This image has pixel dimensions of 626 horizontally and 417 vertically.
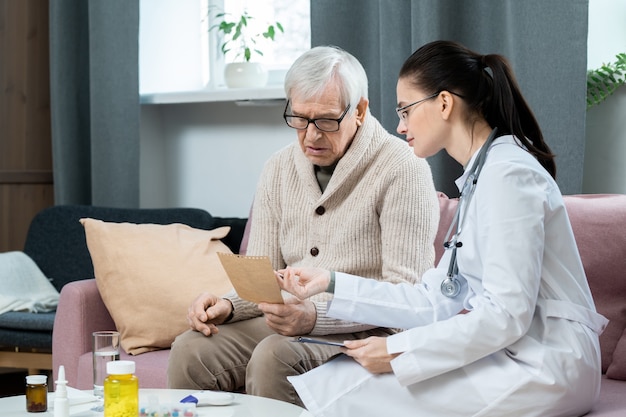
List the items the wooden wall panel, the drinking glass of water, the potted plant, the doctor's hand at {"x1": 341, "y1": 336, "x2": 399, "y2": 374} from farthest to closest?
1. the wooden wall panel
2. the potted plant
3. the drinking glass of water
4. the doctor's hand at {"x1": 341, "y1": 336, "x2": 399, "y2": 374}

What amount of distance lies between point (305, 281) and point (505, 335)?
0.46 meters

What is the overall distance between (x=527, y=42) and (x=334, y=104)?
2.89 feet

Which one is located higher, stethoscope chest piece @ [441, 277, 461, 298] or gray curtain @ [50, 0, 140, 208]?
gray curtain @ [50, 0, 140, 208]

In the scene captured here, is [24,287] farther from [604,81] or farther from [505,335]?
[505,335]

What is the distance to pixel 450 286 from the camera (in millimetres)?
1830

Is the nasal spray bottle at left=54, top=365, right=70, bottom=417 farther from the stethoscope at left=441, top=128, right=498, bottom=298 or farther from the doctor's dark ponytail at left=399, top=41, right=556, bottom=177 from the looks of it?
the doctor's dark ponytail at left=399, top=41, right=556, bottom=177

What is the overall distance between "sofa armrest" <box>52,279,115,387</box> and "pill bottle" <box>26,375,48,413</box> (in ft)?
3.23

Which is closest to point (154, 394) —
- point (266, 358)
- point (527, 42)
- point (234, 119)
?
point (266, 358)

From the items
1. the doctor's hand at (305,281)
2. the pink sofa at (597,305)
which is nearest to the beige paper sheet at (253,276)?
the doctor's hand at (305,281)

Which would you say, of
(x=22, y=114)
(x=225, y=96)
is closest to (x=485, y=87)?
(x=225, y=96)

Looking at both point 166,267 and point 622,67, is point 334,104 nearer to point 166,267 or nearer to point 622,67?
point 166,267

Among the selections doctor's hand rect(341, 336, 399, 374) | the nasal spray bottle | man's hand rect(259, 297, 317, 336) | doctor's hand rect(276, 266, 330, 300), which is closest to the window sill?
man's hand rect(259, 297, 317, 336)

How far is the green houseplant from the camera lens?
288 centimetres

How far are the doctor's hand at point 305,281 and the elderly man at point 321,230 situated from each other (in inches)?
6.4
